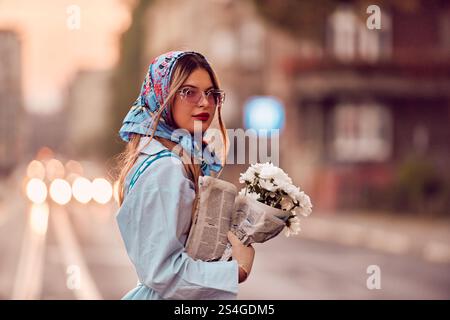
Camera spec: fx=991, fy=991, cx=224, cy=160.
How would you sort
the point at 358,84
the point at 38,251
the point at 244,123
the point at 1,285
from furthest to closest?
the point at 244,123 → the point at 358,84 → the point at 38,251 → the point at 1,285

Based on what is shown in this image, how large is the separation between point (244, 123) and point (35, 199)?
1016 cm

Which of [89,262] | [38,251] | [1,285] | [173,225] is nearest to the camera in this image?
[173,225]

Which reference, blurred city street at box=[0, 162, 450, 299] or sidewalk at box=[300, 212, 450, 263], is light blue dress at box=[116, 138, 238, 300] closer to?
blurred city street at box=[0, 162, 450, 299]

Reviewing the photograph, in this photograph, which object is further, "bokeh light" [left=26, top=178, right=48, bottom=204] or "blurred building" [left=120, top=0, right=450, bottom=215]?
"bokeh light" [left=26, top=178, right=48, bottom=204]

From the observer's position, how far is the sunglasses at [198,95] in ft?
9.31

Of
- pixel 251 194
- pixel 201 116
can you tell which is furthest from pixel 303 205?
pixel 201 116

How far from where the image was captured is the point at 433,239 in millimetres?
21219

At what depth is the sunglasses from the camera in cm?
284

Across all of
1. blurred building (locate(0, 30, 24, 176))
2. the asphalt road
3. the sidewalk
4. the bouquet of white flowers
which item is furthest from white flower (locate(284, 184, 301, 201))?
blurred building (locate(0, 30, 24, 176))

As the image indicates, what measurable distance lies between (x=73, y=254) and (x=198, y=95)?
1656 cm

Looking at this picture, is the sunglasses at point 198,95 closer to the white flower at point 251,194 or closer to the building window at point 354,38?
the white flower at point 251,194

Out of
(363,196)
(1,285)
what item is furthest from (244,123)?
(1,285)

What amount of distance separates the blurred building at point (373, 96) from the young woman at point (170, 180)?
30546 millimetres

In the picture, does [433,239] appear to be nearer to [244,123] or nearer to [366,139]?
[366,139]
